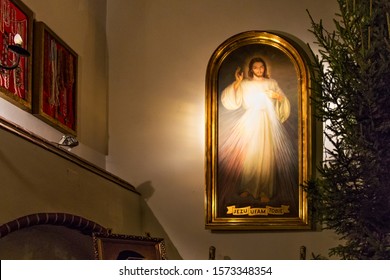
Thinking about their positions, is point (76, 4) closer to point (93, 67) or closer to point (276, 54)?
point (93, 67)

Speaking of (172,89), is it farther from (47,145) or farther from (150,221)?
(47,145)

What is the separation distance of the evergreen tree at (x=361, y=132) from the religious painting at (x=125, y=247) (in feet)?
4.28

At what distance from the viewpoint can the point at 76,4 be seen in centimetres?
630

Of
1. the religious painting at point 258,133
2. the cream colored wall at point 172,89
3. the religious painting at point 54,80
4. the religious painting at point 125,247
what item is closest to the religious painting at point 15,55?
the religious painting at point 54,80


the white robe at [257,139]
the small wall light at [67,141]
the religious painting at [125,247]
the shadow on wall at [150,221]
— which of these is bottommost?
the religious painting at [125,247]

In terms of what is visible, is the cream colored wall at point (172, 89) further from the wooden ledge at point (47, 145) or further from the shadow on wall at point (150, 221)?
the wooden ledge at point (47, 145)

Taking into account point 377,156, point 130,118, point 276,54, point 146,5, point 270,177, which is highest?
point 146,5

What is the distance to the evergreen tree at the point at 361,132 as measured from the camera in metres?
3.35

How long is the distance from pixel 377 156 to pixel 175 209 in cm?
399

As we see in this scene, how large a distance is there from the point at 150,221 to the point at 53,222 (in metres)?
2.79

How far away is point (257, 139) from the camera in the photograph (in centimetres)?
705

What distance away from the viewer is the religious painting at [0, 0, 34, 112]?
4543 mm

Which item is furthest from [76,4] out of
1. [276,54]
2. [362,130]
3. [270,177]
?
[362,130]

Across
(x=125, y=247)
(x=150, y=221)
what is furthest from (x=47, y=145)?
(x=150, y=221)
